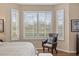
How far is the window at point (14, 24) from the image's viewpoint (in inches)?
302

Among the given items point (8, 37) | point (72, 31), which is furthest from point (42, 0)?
point (8, 37)

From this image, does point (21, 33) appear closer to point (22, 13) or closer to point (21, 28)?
point (21, 28)

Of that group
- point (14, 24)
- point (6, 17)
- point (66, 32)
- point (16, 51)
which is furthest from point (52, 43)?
point (16, 51)

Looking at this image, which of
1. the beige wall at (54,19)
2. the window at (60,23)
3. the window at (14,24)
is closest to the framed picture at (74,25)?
the beige wall at (54,19)

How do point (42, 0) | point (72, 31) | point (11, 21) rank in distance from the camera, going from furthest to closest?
point (11, 21) < point (72, 31) < point (42, 0)

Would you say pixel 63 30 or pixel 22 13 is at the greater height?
pixel 22 13

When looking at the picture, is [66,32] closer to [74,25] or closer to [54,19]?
[74,25]

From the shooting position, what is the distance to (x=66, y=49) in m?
7.20

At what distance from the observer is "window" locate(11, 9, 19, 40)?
7.67 m

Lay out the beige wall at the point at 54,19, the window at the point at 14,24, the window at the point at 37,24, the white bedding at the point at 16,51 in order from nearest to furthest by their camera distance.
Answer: the white bedding at the point at 16,51
the beige wall at the point at 54,19
the window at the point at 14,24
the window at the point at 37,24

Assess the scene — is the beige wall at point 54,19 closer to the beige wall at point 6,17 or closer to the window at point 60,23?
the beige wall at point 6,17

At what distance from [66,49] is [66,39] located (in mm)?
447

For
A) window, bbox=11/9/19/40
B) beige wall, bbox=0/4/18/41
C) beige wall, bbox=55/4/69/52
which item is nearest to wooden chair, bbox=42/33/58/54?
beige wall, bbox=55/4/69/52

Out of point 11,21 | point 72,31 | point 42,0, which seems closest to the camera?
point 42,0
